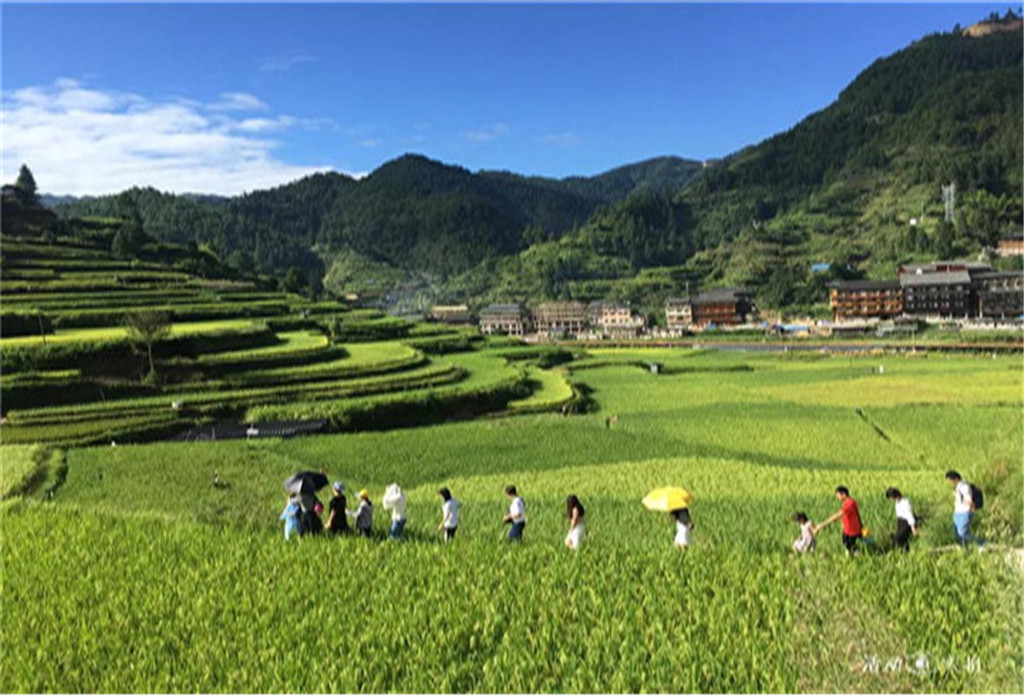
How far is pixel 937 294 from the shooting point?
95438 mm

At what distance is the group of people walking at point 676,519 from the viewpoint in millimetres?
11234

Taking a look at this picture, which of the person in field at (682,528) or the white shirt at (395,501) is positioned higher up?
the white shirt at (395,501)

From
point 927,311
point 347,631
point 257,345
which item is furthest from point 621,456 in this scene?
point 927,311

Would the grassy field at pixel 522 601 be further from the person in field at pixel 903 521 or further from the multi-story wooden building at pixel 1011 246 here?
the multi-story wooden building at pixel 1011 246

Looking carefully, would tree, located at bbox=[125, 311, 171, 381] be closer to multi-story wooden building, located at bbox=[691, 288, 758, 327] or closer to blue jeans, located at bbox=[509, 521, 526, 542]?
blue jeans, located at bbox=[509, 521, 526, 542]

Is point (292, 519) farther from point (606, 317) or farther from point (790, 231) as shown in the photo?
point (790, 231)

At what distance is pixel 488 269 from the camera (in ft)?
623

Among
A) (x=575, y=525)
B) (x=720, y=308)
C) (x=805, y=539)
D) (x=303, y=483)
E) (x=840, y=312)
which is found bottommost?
(x=840, y=312)

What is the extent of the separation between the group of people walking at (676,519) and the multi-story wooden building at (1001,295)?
96.1 meters

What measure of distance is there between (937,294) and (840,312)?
1237 centimetres

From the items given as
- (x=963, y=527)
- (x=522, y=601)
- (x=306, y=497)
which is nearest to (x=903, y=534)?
(x=963, y=527)

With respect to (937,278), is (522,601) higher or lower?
lower

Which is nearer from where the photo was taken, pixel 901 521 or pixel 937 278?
pixel 901 521

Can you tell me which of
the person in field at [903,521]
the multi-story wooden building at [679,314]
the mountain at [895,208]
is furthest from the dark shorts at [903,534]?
the mountain at [895,208]
